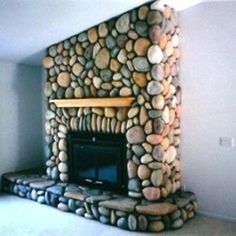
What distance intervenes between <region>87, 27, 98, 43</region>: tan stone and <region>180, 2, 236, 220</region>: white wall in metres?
1.11

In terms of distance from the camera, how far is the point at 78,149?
15.3 feet

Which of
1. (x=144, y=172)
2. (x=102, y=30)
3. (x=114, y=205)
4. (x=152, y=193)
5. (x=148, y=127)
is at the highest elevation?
(x=102, y=30)

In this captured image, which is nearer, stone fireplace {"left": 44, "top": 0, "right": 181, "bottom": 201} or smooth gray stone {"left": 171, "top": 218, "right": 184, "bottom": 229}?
smooth gray stone {"left": 171, "top": 218, "right": 184, "bottom": 229}

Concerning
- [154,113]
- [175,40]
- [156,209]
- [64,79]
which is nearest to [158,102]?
[154,113]

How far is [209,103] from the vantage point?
4.09m

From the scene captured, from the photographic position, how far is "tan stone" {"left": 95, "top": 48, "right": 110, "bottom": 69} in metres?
4.28

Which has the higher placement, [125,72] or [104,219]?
[125,72]

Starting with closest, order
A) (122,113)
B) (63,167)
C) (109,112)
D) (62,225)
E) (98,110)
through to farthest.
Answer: (62,225)
(122,113)
(109,112)
(98,110)
(63,167)

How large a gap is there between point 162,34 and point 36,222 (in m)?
2.65

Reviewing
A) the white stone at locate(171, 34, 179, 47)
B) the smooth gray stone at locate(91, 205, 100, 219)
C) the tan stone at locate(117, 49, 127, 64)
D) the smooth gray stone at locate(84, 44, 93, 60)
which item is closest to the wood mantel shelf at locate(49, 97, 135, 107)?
the tan stone at locate(117, 49, 127, 64)

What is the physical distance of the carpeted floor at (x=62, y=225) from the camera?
3.60 metres

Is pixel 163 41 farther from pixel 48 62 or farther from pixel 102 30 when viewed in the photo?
pixel 48 62

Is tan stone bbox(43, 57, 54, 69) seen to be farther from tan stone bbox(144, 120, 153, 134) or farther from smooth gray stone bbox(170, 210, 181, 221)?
smooth gray stone bbox(170, 210, 181, 221)

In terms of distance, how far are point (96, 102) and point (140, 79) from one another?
2.24ft
